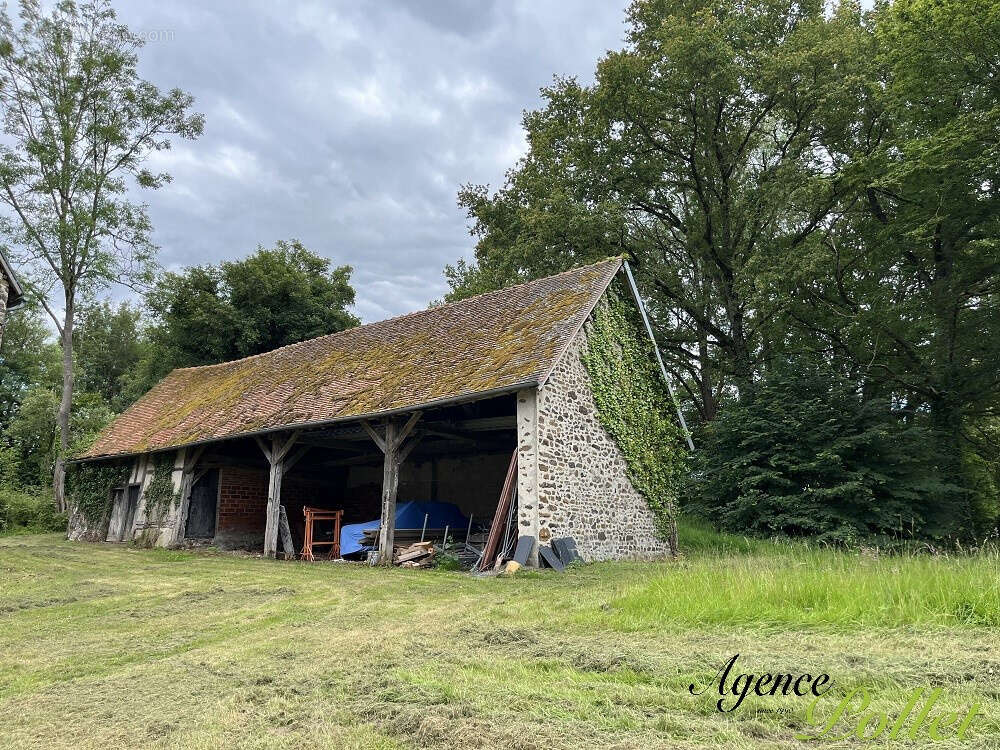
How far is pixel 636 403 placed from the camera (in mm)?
13594

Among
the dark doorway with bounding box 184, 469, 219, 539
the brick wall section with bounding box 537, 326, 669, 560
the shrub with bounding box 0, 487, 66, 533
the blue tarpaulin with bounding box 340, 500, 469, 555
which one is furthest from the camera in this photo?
the shrub with bounding box 0, 487, 66, 533

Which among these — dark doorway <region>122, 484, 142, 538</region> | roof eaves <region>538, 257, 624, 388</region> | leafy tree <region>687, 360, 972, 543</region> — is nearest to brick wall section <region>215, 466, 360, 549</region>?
dark doorway <region>122, 484, 142, 538</region>

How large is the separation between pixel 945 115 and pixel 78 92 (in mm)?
26576

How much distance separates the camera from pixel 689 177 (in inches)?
792

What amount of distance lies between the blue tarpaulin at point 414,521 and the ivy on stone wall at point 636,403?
401cm

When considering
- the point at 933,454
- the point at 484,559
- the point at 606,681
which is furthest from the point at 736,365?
the point at 606,681

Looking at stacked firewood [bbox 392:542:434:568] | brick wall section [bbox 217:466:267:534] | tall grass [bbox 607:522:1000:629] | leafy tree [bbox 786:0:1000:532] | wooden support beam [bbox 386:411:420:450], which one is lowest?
stacked firewood [bbox 392:542:434:568]

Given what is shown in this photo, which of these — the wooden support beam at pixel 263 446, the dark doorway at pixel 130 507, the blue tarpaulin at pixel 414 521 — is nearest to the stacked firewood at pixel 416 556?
the blue tarpaulin at pixel 414 521

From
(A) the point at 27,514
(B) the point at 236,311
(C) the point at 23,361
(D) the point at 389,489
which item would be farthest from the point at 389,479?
(C) the point at 23,361

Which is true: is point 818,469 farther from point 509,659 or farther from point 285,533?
point 285,533

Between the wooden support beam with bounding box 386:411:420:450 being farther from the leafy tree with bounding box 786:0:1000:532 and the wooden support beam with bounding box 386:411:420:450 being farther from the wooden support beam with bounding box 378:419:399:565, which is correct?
the leafy tree with bounding box 786:0:1000:532

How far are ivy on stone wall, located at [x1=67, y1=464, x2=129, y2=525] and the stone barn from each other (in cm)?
6

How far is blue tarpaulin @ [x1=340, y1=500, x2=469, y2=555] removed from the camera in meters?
13.3

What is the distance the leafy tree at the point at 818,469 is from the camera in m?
13.0
